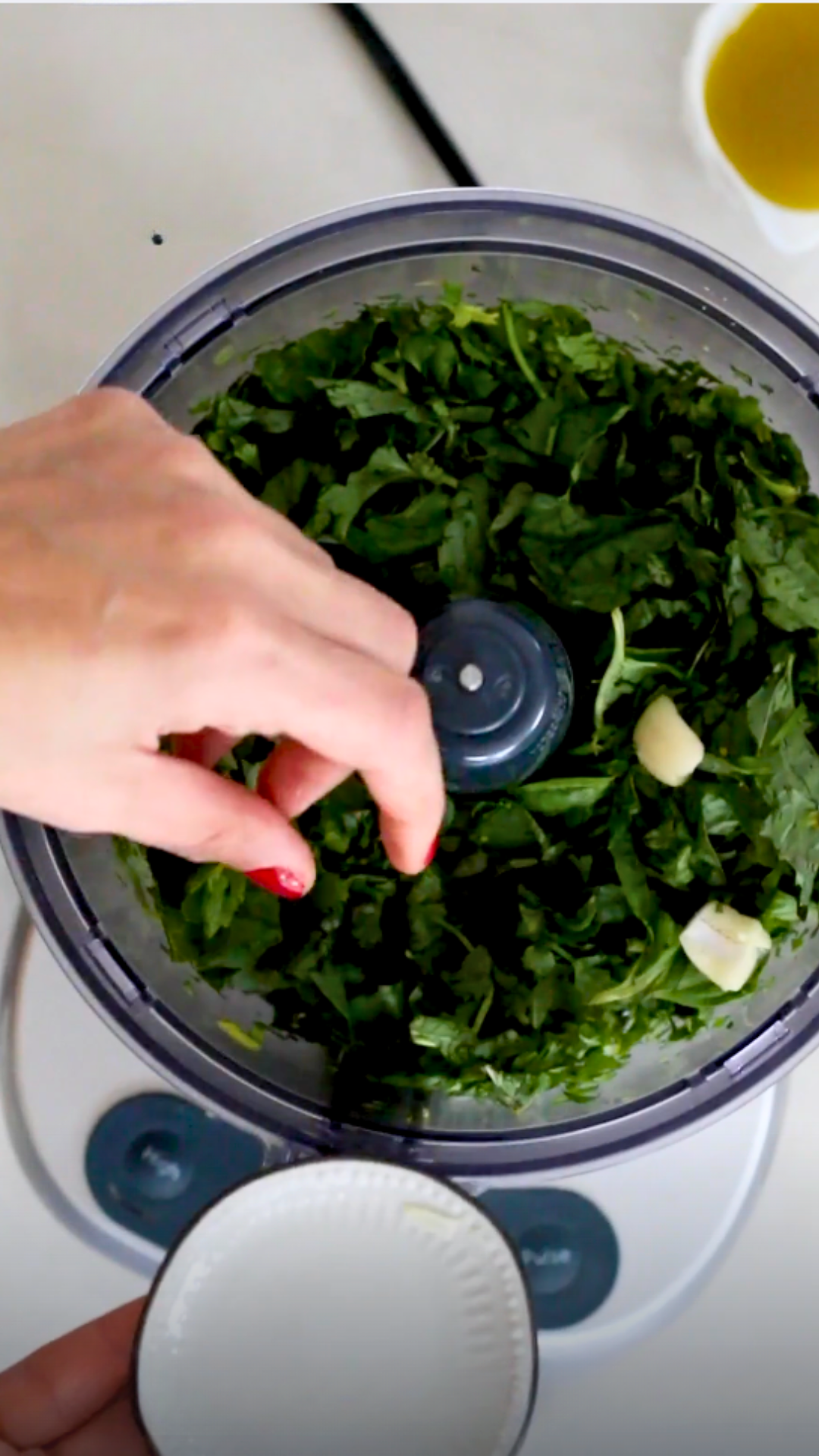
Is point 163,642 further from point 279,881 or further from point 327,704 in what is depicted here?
point 279,881

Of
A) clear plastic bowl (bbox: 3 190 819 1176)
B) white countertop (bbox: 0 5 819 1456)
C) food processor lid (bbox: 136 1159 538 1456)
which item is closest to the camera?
food processor lid (bbox: 136 1159 538 1456)

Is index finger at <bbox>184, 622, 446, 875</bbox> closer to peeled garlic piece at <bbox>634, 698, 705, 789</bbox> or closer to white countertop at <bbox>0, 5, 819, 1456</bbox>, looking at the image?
peeled garlic piece at <bbox>634, 698, 705, 789</bbox>

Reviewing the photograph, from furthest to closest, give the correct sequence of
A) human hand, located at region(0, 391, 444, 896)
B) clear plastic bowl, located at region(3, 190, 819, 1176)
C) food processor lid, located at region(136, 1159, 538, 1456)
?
clear plastic bowl, located at region(3, 190, 819, 1176) < food processor lid, located at region(136, 1159, 538, 1456) < human hand, located at region(0, 391, 444, 896)

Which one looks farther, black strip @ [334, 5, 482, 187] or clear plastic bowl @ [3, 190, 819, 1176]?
black strip @ [334, 5, 482, 187]

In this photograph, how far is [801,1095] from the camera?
85cm

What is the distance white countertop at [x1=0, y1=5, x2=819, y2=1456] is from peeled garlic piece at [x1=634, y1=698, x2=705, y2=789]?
0.91 feet

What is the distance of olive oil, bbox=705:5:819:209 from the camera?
87 cm

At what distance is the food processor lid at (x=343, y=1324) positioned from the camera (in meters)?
0.62

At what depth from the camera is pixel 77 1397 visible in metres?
0.82

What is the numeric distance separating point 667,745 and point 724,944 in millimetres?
115

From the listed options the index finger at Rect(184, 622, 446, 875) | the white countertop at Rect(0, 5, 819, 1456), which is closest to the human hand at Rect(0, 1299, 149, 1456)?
the white countertop at Rect(0, 5, 819, 1456)

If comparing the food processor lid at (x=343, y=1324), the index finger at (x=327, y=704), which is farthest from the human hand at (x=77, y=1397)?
the index finger at (x=327, y=704)

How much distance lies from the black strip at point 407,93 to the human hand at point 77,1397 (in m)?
0.76

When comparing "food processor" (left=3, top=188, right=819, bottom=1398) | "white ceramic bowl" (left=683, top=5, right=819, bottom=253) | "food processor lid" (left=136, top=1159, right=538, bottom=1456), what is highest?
"white ceramic bowl" (left=683, top=5, right=819, bottom=253)
